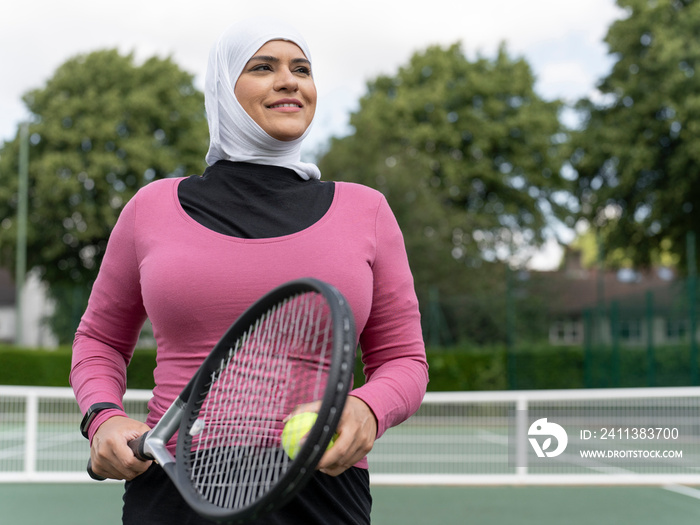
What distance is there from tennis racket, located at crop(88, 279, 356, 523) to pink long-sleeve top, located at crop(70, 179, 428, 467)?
3.3 inches

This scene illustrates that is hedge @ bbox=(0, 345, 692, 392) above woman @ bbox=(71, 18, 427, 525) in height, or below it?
below

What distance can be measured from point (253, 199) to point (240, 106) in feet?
0.61

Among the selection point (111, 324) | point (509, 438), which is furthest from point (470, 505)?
point (111, 324)

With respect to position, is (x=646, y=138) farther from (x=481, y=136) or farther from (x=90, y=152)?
(x=90, y=152)

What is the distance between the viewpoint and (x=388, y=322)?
1646 mm

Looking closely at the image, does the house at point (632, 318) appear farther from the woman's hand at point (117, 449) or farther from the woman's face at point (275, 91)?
the woman's hand at point (117, 449)

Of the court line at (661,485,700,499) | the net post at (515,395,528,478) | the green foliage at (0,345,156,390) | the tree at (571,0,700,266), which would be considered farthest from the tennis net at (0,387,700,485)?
the tree at (571,0,700,266)

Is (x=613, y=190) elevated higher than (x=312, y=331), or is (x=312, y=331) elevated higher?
(x=613, y=190)

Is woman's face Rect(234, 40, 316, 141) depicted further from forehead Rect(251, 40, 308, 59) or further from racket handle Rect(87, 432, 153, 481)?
racket handle Rect(87, 432, 153, 481)

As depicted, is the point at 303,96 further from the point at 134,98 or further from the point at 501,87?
the point at 501,87

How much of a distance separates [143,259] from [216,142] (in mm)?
282

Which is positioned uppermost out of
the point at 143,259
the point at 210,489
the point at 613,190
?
the point at 613,190

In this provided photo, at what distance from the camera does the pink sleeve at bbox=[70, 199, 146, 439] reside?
1.71m

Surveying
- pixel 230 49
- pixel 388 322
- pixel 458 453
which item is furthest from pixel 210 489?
pixel 458 453
